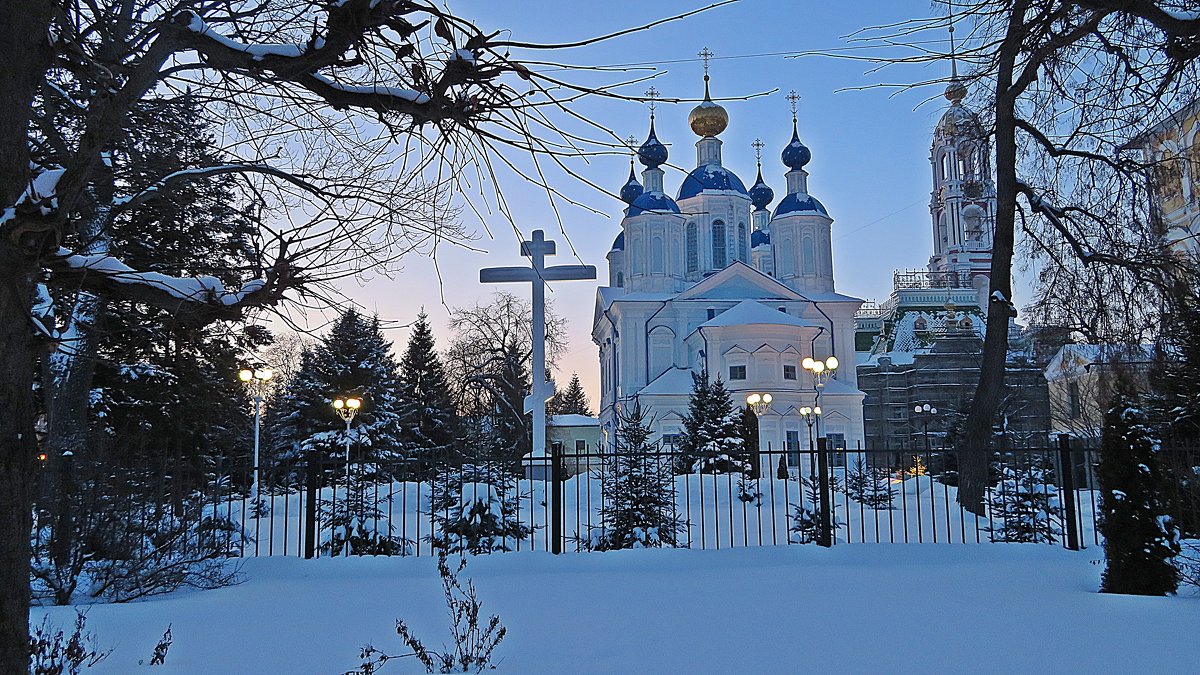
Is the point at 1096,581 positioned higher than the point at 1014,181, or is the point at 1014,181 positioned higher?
the point at 1014,181

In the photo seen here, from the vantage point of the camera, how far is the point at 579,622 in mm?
6793

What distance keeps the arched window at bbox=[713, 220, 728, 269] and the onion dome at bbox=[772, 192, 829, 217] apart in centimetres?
290

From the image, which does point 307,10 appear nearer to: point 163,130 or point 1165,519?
point 163,130

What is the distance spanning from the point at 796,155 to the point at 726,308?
31.8ft

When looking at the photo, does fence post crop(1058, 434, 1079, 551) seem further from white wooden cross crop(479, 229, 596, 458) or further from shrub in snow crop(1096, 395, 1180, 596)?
white wooden cross crop(479, 229, 596, 458)

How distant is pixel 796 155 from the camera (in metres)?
48.4

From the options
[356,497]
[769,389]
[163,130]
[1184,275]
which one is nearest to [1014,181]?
[1184,275]

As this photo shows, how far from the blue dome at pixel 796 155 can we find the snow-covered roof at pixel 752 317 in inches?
418

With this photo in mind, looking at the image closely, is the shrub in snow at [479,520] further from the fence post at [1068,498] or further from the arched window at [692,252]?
the arched window at [692,252]

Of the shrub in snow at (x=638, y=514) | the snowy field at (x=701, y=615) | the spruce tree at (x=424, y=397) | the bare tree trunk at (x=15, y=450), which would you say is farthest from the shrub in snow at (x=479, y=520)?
the spruce tree at (x=424, y=397)

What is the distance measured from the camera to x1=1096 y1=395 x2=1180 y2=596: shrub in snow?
7.78 m

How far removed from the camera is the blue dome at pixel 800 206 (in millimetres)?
47406

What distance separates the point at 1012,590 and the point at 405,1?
734 centimetres

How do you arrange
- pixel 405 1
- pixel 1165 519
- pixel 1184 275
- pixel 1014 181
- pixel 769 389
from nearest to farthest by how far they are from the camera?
pixel 405 1, pixel 1165 519, pixel 1184 275, pixel 1014 181, pixel 769 389
